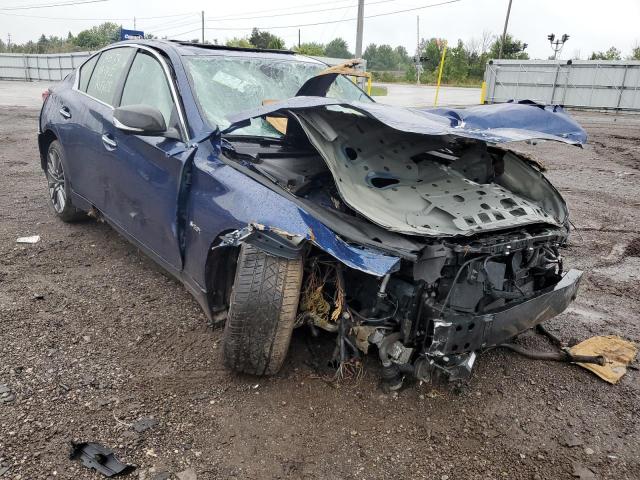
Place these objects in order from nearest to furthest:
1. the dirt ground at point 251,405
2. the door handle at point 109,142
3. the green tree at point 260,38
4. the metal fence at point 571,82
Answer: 1. the dirt ground at point 251,405
2. the door handle at point 109,142
3. the metal fence at point 571,82
4. the green tree at point 260,38

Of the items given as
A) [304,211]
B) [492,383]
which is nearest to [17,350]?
[304,211]

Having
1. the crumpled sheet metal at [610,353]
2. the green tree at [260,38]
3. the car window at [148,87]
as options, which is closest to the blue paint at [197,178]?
the car window at [148,87]

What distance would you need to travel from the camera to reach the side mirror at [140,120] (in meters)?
2.98

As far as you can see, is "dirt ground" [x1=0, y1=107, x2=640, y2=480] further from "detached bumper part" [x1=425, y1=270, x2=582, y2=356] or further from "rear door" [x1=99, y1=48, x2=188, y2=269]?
"rear door" [x1=99, y1=48, x2=188, y2=269]

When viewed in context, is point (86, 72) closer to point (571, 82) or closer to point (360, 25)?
point (360, 25)

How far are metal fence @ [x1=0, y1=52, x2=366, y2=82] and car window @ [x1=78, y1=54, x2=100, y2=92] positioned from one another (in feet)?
92.6

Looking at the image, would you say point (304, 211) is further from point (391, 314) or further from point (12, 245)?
point (12, 245)

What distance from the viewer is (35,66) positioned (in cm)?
3272

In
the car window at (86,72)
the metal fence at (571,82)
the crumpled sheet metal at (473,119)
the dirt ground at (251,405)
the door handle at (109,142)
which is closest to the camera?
the dirt ground at (251,405)

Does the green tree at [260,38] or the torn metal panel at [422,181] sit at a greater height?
the green tree at [260,38]

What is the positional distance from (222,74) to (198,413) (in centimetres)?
213

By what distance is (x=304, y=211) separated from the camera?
2482mm

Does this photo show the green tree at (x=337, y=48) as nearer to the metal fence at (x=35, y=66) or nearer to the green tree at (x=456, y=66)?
the green tree at (x=456, y=66)

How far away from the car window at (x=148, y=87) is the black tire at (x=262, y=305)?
1.21 metres
